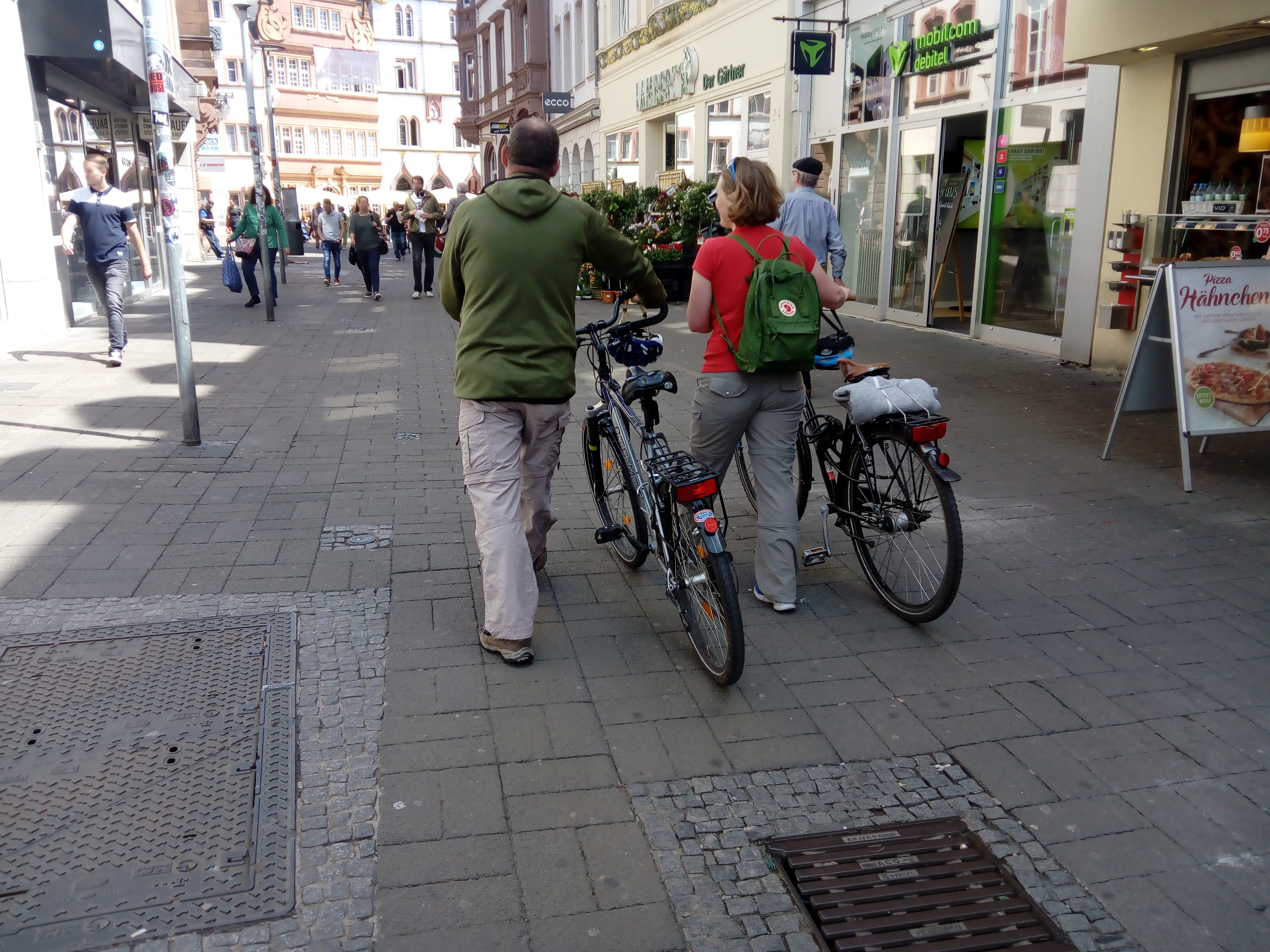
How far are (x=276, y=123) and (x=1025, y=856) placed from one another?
2843 inches

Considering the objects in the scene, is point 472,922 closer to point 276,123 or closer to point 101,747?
point 101,747

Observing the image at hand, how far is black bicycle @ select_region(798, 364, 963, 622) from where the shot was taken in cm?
409

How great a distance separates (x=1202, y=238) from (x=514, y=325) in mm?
7138

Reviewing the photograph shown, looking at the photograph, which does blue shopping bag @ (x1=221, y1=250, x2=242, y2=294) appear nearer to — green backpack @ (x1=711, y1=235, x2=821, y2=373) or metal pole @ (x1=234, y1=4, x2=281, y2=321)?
metal pole @ (x1=234, y1=4, x2=281, y2=321)

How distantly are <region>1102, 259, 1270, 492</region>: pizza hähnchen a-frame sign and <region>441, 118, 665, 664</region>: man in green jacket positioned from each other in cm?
359

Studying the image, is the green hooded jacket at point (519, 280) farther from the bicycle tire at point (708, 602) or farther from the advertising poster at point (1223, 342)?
the advertising poster at point (1223, 342)

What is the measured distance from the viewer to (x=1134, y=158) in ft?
30.8

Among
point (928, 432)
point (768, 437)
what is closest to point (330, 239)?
point (768, 437)

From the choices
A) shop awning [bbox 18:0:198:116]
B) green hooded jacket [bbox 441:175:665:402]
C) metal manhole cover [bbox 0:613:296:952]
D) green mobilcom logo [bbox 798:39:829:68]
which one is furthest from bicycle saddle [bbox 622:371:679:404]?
green mobilcom logo [bbox 798:39:829:68]

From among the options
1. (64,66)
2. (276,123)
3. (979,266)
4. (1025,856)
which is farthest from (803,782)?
(276,123)

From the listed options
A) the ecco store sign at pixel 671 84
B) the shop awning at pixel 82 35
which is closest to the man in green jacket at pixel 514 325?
the shop awning at pixel 82 35

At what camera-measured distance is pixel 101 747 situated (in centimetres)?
337

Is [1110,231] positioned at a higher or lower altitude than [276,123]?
lower

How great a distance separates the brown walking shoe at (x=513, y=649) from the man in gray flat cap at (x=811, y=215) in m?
5.04
